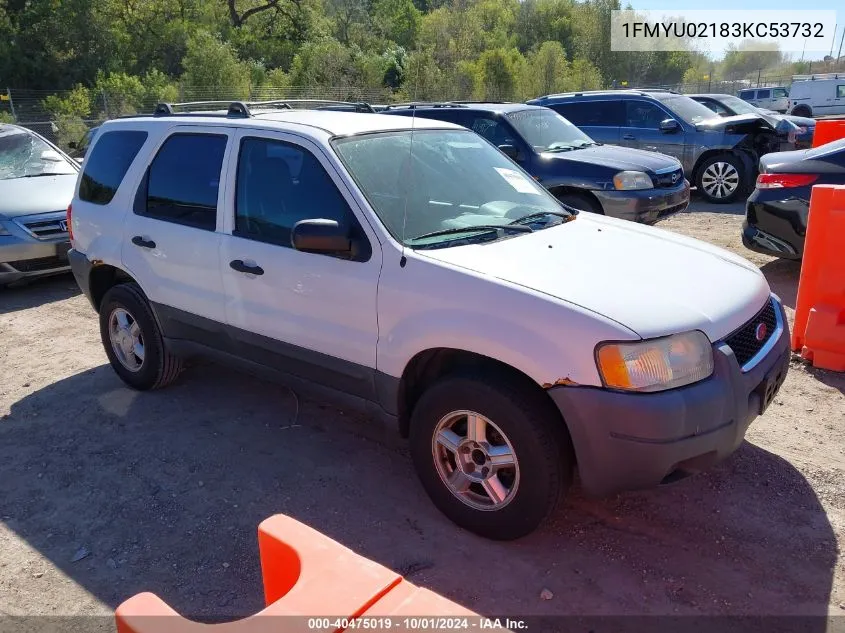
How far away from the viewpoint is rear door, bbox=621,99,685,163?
476 inches

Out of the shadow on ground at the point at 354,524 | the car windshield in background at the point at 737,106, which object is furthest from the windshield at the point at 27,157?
the car windshield in background at the point at 737,106

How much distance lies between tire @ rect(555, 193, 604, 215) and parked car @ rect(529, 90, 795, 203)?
14.0 ft

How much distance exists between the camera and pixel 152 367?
4934 mm

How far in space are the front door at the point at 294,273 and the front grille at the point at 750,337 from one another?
1.64 metres

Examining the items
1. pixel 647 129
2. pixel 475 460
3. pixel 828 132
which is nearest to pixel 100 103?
pixel 647 129

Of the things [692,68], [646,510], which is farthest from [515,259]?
[692,68]

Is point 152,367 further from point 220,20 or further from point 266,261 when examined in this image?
point 220,20

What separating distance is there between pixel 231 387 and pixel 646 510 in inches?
120

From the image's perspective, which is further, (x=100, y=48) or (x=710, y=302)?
(x=100, y=48)

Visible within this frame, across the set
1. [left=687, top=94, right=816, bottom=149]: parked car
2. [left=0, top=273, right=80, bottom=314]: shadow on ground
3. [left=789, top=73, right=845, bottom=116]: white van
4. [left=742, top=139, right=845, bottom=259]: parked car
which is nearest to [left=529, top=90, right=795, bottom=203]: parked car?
[left=687, top=94, right=816, bottom=149]: parked car

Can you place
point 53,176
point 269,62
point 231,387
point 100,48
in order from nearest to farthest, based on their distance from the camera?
point 231,387, point 53,176, point 100,48, point 269,62

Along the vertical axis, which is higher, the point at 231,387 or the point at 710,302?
the point at 710,302

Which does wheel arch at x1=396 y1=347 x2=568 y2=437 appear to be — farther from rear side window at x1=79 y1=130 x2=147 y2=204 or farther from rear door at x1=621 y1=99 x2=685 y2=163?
rear door at x1=621 y1=99 x2=685 y2=163

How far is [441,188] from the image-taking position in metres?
3.89
